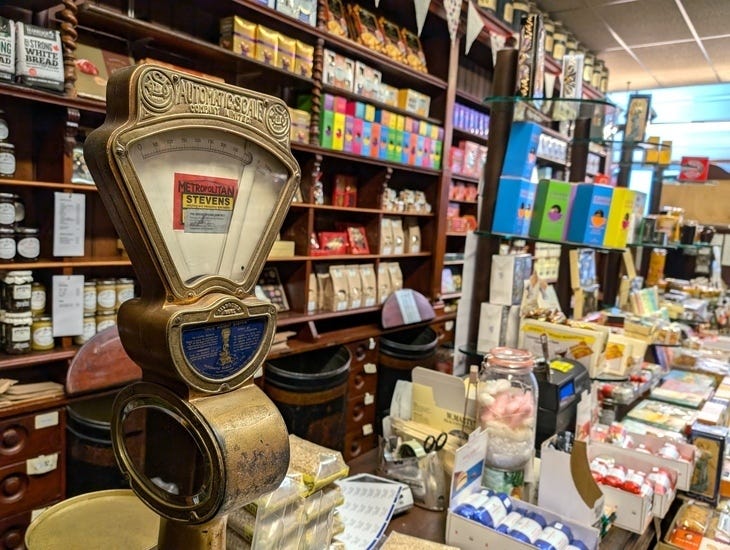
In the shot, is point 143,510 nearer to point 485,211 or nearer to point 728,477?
point 485,211

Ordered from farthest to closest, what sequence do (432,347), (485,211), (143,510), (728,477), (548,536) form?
(432,347)
(728,477)
(485,211)
(548,536)
(143,510)

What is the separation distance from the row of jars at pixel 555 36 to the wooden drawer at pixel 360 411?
2387mm

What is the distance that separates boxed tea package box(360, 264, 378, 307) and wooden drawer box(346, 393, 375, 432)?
58 cm

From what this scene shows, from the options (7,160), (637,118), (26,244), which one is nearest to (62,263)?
(26,244)

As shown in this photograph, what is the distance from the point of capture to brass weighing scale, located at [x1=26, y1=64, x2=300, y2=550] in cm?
65

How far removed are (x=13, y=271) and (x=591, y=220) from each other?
6.57 feet

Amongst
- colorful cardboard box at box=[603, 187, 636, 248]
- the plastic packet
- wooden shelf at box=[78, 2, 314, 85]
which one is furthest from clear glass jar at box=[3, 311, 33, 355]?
colorful cardboard box at box=[603, 187, 636, 248]

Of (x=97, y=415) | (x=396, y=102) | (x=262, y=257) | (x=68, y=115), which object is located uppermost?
(x=396, y=102)

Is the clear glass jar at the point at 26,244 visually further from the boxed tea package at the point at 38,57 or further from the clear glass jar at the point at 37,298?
the boxed tea package at the point at 38,57

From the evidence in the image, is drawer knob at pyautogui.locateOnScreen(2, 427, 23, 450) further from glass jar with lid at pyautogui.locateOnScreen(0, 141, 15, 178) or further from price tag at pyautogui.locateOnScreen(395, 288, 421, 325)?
price tag at pyautogui.locateOnScreen(395, 288, 421, 325)

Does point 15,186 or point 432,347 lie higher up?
point 15,186

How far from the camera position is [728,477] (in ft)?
6.04

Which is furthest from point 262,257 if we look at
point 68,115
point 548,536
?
point 68,115

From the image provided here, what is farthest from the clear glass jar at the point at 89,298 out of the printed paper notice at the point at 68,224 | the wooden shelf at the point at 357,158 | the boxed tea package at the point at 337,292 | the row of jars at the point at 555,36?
the row of jars at the point at 555,36
